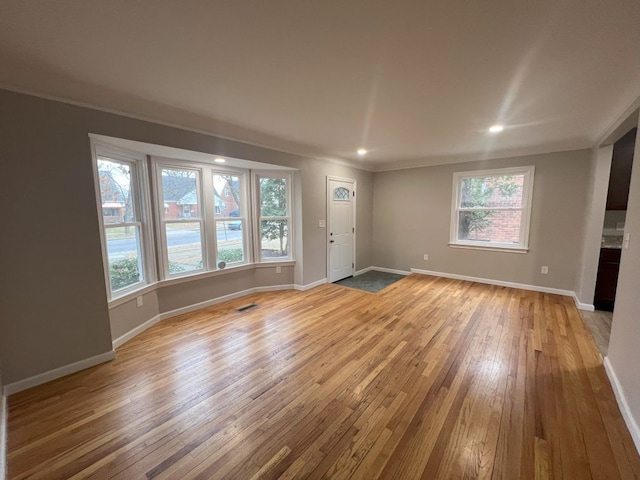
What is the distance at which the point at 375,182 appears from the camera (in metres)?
5.95

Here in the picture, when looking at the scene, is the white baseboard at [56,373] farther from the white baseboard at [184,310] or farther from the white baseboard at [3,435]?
the white baseboard at [184,310]

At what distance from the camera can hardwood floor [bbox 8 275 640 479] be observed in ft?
4.76

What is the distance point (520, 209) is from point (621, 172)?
3.89 ft

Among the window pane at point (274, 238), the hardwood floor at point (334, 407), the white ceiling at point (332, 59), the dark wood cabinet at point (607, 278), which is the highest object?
the white ceiling at point (332, 59)

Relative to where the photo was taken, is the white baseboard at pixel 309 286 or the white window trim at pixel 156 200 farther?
the white baseboard at pixel 309 286

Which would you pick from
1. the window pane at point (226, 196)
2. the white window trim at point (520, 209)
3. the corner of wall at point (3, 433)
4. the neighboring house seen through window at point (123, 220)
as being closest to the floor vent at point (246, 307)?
the neighboring house seen through window at point (123, 220)

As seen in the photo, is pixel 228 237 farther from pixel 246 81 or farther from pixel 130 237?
pixel 246 81

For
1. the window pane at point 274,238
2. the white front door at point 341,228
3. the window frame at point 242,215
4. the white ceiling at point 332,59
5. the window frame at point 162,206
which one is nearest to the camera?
the white ceiling at point 332,59

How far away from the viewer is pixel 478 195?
479 centimetres

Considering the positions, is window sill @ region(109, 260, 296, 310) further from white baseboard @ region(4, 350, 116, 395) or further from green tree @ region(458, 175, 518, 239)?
green tree @ region(458, 175, 518, 239)

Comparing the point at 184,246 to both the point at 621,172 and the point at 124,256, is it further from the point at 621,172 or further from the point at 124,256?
the point at 621,172

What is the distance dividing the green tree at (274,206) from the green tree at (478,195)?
3357 millimetres

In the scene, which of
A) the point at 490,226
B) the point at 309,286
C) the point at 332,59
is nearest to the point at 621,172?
the point at 490,226

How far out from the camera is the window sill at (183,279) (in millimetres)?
2759
